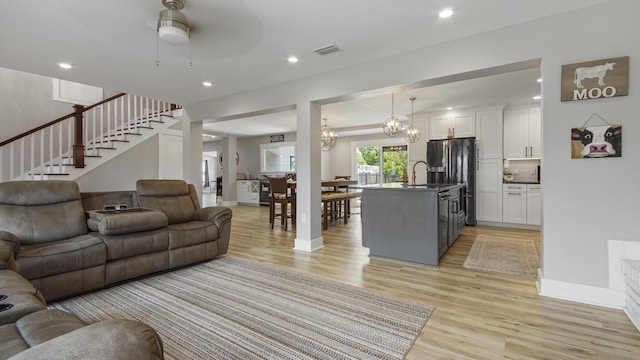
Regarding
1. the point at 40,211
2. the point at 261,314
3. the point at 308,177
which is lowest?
the point at 261,314

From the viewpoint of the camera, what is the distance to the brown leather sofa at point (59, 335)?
78 centimetres

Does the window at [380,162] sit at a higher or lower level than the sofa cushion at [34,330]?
higher

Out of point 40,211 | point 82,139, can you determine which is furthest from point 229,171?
point 40,211

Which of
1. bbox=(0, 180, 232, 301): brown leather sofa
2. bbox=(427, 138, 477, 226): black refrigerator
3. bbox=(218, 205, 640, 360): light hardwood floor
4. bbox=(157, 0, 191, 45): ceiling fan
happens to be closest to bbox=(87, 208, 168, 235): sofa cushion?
bbox=(0, 180, 232, 301): brown leather sofa

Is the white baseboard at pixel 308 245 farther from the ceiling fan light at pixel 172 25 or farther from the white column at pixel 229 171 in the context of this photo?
the white column at pixel 229 171

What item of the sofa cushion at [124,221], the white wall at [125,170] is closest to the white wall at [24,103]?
the white wall at [125,170]

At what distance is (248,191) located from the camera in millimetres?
10070

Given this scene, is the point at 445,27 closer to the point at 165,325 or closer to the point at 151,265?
the point at 165,325

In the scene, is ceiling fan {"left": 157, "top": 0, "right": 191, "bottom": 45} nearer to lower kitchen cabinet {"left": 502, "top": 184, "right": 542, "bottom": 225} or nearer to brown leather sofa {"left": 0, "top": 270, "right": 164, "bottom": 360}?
brown leather sofa {"left": 0, "top": 270, "right": 164, "bottom": 360}

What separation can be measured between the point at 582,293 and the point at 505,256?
1.30 metres

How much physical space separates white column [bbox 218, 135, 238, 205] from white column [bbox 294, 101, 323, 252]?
262 inches

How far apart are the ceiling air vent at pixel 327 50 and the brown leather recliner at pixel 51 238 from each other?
2961 mm

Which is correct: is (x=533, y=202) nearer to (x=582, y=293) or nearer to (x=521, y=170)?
(x=521, y=170)

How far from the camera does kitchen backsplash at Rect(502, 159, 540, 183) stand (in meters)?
6.11
